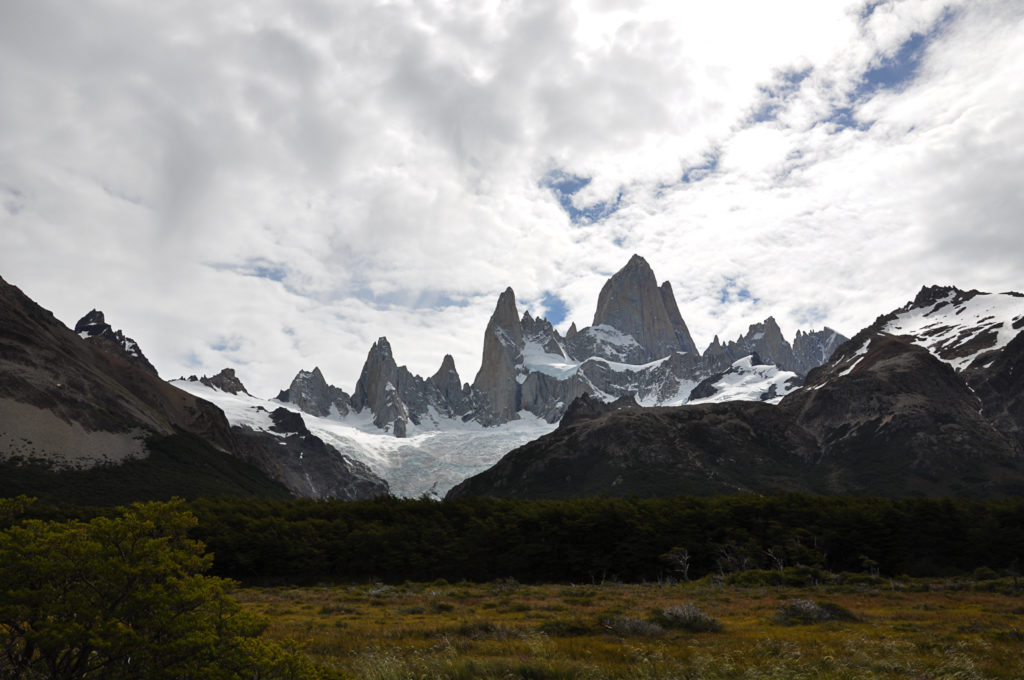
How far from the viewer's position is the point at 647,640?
834 inches

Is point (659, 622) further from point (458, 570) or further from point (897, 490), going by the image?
point (897, 490)

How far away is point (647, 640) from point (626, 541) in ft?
183

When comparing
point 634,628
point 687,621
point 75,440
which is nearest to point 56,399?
point 75,440

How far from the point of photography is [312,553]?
72125 mm

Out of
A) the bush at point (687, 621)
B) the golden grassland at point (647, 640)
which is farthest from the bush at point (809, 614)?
the bush at point (687, 621)

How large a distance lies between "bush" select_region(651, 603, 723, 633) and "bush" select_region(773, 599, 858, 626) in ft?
15.0

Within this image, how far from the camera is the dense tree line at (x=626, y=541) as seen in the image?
236 ft

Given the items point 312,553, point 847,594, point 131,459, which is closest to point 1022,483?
point 847,594

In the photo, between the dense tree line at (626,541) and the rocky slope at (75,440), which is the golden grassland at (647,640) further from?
the rocky slope at (75,440)

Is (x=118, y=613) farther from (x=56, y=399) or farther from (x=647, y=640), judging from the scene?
(x=56, y=399)

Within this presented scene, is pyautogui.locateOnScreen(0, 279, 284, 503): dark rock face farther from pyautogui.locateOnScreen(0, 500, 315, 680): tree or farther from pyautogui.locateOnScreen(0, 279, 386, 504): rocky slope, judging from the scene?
pyautogui.locateOnScreen(0, 500, 315, 680): tree

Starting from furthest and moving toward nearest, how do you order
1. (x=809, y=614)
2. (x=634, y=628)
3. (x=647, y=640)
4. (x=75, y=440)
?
(x=75, y=440) → (x=809, y=614) → (x=634, y=628) → (x=647, y=640)

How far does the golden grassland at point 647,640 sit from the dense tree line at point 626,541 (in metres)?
35.5

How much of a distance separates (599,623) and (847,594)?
89.7 feet
